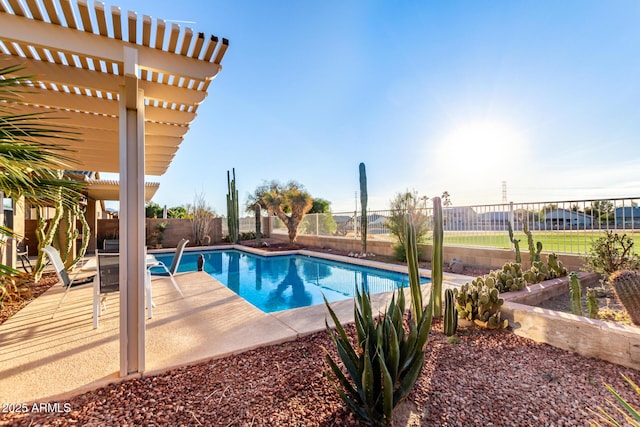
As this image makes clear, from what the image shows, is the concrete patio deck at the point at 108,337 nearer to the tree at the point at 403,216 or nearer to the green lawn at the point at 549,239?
the tree at the point at 403,216

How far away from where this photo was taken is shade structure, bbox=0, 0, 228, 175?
2.20m

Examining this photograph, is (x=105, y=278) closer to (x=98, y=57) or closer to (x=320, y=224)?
(x=98, y=57)

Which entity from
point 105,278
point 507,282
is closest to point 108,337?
point 105,278

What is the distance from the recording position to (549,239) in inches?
252

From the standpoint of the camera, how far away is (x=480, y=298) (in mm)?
3258

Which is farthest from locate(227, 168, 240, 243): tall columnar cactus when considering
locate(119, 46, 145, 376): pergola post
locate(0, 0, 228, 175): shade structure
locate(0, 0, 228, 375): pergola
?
locate(119, 46, 145, 376): pergola post

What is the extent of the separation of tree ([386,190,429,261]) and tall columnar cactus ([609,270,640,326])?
5758mm

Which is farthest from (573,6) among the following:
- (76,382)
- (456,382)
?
(76,382)

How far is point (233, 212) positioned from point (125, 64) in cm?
1449

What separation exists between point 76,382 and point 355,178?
10796 millimetres

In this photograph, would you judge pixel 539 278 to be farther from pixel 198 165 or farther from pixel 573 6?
pixel 198 165

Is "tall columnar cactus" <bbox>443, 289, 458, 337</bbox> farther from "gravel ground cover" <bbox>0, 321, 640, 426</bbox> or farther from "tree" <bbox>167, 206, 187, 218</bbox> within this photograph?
"tree" <bbox>167, 206, 187, 218</bbox>

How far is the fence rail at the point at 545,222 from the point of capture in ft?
17.7

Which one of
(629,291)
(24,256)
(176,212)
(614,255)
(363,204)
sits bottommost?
(24,256)
